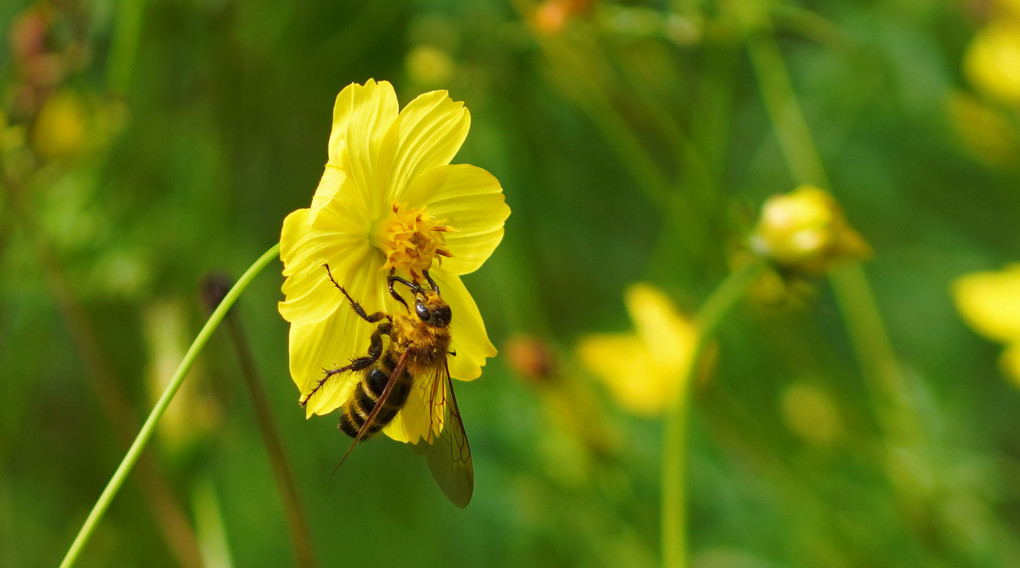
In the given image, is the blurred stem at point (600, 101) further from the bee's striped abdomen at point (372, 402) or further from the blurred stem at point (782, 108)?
the bee's striped abdomen at point (372, 402)

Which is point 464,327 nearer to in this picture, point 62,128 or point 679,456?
point 679,456

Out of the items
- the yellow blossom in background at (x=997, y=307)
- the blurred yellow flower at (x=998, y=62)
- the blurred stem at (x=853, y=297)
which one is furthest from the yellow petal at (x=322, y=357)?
the blurred yellow flower at (x=998, y=62)

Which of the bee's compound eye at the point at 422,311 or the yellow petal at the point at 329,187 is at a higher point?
the bee's compound eye at the point at 422,311

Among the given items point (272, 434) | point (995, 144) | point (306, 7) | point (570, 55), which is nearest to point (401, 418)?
point (272, 434)

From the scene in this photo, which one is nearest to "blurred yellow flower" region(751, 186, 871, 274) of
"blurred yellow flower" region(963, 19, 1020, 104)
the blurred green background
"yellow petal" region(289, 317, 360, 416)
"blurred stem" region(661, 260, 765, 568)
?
"blurred stem" region(661, 260, 765, 568)

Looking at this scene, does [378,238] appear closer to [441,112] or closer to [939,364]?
[441,112]

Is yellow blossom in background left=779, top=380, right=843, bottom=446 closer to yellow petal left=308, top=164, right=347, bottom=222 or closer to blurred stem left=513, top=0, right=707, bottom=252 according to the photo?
blurred stem left=513, top=0, right=707, bottom=252

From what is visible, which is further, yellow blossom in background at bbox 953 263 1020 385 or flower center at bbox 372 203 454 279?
yellow blossom in background at bbox 953 263 1020 385

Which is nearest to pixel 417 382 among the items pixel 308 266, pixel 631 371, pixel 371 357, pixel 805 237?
pixel 371 357
